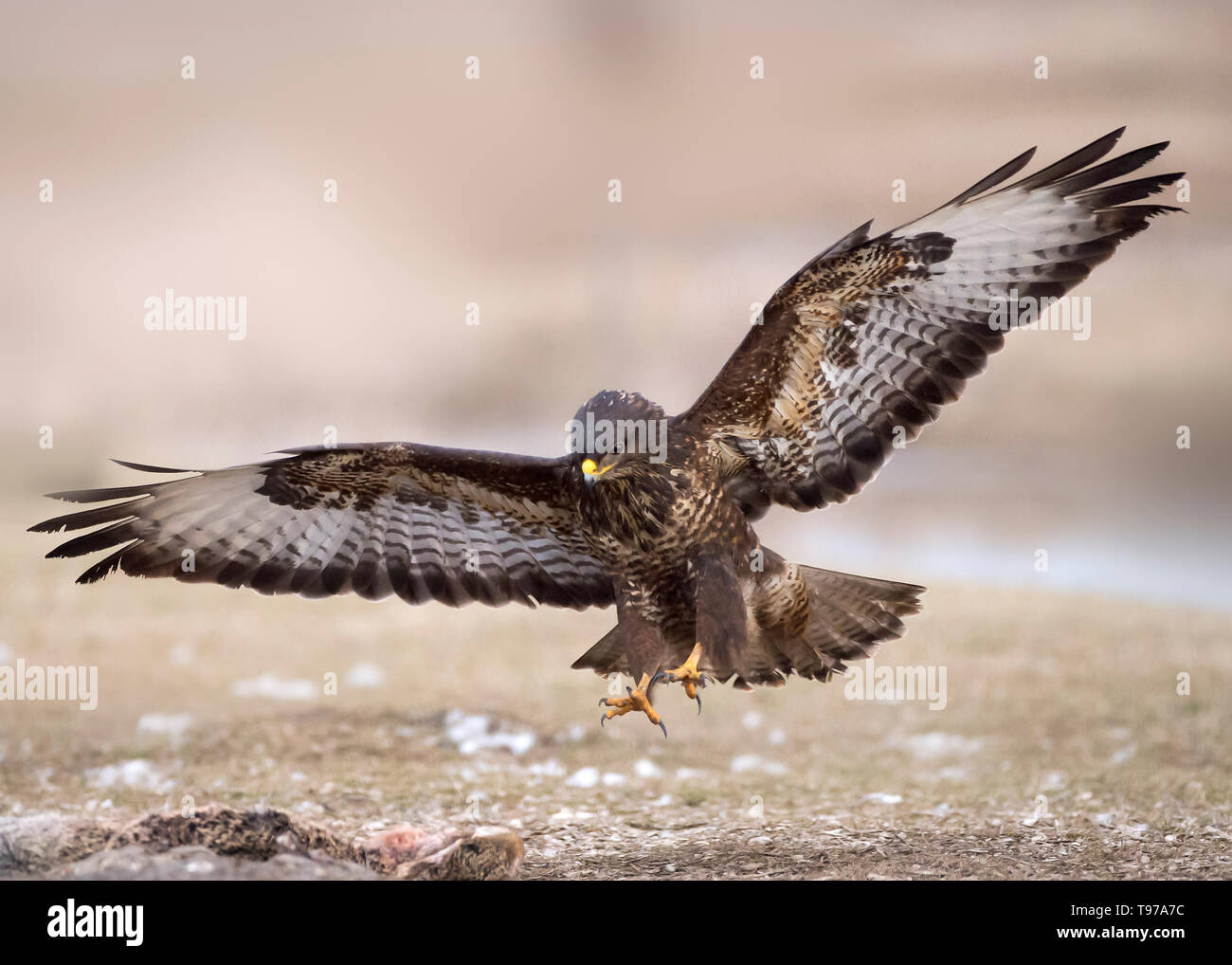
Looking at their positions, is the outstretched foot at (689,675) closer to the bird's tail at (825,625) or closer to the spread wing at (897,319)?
the bird's tail at (825,625)

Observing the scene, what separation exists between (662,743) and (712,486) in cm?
288

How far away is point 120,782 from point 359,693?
A: 61.8 inches

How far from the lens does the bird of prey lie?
357 cm

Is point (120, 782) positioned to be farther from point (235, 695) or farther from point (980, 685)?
point (980, 685)

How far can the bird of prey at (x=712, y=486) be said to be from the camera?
357 cm

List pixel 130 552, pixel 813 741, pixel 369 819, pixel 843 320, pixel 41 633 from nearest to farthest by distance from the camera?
pixel 843 320
pixel 130 552
pixel 369 819
pixel 813 741
pixel 41 633

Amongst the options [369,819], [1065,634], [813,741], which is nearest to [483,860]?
[369,819]

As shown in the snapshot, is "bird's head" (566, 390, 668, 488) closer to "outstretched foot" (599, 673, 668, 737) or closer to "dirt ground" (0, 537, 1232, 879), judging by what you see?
"outstretched foot" (599, 673, 668, 737)

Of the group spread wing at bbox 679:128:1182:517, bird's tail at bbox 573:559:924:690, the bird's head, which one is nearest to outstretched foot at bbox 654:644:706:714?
bird's tail at bbox 573:559:924:690

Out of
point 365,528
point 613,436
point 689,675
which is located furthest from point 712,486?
point 365,528

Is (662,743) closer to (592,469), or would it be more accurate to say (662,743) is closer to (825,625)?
(825,625)

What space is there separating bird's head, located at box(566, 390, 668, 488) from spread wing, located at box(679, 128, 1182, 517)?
0.92 feet

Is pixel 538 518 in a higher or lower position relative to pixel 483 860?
higher

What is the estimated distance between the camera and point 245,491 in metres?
4.07
